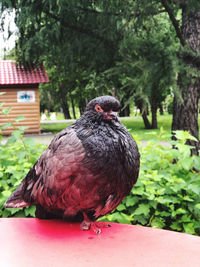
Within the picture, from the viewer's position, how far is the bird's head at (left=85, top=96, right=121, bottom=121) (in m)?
1.40

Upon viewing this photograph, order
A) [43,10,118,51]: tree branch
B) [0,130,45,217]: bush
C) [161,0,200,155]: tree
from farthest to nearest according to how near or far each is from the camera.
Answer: [43,10,118,51]: tree branch
[161,0,200,155]: tree
[0,130,45,217]: bush

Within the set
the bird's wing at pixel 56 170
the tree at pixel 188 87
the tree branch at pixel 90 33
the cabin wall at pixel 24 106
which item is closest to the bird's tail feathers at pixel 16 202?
the bird's wing at pixel 56 170

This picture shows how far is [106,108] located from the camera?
1409mm

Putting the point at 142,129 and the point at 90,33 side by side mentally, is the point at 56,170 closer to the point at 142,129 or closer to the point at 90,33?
the point at 90,33

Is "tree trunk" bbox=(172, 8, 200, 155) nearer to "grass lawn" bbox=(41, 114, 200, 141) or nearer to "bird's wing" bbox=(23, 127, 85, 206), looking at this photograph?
"grass lawn" bbox=(41, 114, 200, 141)

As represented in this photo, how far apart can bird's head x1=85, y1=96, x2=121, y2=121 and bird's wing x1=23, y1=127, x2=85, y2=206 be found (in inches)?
6.1

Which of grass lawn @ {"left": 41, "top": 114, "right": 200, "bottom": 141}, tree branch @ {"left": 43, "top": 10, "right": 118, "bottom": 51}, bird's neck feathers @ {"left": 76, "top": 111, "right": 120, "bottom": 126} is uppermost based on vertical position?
tree branch @ {"left": 43, "top": 10, "right": 118, "bottom": 51}

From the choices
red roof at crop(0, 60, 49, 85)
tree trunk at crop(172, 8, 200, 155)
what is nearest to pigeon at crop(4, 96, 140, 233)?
tree trunk at crop(172, 8, 200, 155)

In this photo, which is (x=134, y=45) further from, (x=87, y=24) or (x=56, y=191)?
(x=56, y=191)

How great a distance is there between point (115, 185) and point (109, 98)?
41 centimetres

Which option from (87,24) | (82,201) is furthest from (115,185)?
(87,24)

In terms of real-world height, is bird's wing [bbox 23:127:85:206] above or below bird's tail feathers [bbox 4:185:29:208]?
above

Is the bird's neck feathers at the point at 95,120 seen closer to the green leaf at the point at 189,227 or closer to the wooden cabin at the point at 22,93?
the green leaf at the point at 189,227

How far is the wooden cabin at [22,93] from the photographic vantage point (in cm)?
1377
